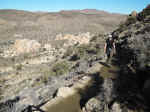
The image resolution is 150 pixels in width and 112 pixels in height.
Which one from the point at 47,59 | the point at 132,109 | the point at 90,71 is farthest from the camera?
the point at 47,59

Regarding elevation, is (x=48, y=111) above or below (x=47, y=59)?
above

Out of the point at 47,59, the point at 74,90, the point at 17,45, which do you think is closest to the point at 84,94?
the point at 74,90

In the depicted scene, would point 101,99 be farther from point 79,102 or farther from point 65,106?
point 65,106

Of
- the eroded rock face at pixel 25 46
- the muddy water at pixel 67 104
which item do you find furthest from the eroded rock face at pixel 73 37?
the muddy water at pixel 67 104

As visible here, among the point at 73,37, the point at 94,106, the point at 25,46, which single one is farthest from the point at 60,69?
the point at 73,37

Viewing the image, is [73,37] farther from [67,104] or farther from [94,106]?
[94,106]

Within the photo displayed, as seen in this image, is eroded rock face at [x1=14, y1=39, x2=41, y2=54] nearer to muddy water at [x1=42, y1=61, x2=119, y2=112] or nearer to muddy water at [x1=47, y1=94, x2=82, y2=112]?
muddy water at [x1=42, y1=61, x2=119, y2=112]

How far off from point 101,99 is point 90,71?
13.4 feet

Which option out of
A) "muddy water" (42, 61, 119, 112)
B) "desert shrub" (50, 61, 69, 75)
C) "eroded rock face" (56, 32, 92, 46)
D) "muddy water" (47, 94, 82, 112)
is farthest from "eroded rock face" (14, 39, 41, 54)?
"muddy water" (47, 94, 82, 112)

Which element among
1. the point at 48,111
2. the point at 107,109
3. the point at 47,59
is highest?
the point at 107,109

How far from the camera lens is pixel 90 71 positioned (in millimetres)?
9078

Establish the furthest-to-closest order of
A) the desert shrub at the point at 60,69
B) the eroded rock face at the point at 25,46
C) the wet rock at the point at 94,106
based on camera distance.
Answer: the eroded rock face at the point at 25,46 → the desert shrub at the point at 60,69 → the wet rock at the point at 94,106

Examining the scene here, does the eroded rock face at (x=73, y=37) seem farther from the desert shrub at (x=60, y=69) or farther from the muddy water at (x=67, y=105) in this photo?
the muddy water at (x=67, y=105)

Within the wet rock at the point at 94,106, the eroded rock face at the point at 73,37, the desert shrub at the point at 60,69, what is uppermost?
the eroded rock face at the point at 73,37
